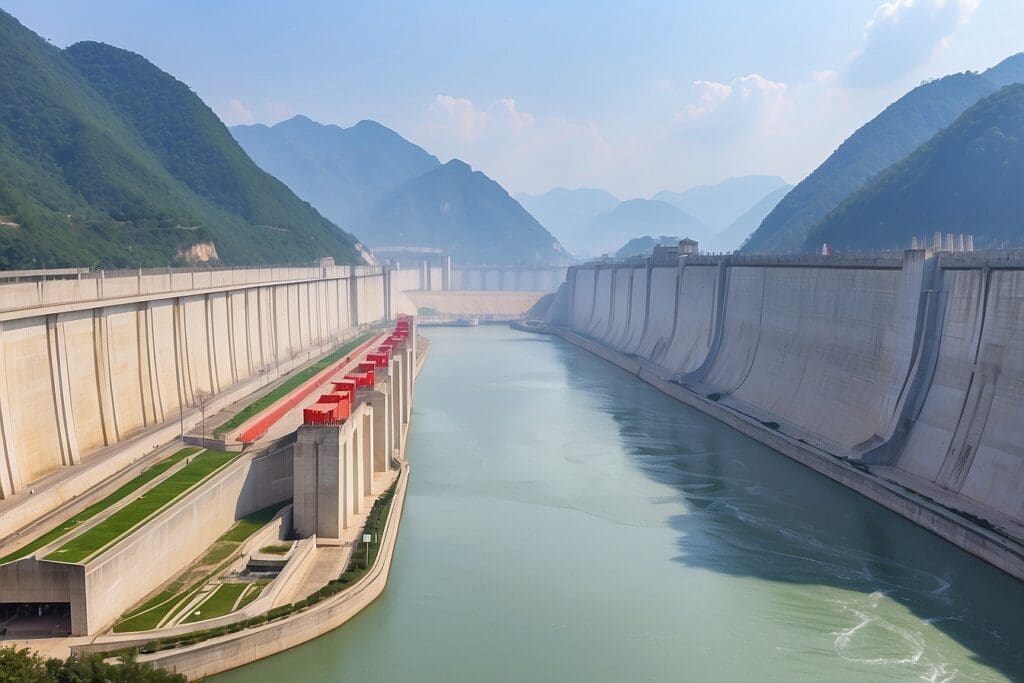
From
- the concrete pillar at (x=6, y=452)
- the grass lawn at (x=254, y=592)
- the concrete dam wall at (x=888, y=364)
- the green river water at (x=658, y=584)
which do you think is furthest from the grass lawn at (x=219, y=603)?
the concrete dam wall at (x=888, y=364)

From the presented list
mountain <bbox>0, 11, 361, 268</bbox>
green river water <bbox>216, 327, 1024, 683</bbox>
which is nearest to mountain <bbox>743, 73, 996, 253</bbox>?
mountain <bbox>0, 11, 361, 268</bbox>

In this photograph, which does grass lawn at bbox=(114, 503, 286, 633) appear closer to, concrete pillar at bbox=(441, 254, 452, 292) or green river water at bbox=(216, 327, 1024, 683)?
green river water at bbox=(216, 327, 1024, 683)

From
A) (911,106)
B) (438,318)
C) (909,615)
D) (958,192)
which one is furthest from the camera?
(911,106)

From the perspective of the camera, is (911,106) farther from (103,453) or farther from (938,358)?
(103,453)

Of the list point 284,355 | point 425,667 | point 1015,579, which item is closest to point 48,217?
point 284,355

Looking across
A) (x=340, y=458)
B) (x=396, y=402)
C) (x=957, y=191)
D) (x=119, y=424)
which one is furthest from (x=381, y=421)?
(x=957, y=191)

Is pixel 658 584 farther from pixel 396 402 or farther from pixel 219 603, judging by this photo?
pixel 396 402

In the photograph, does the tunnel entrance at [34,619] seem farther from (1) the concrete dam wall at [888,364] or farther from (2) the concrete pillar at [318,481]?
(1) the concrete dam wall at [888,364]

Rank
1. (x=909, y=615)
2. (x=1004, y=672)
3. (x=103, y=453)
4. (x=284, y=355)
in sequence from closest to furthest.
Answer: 1. (x=1004, y=672)
2. (x=909, y=615)
3. (x=103, y=453)
4. (x=284, y=355)
